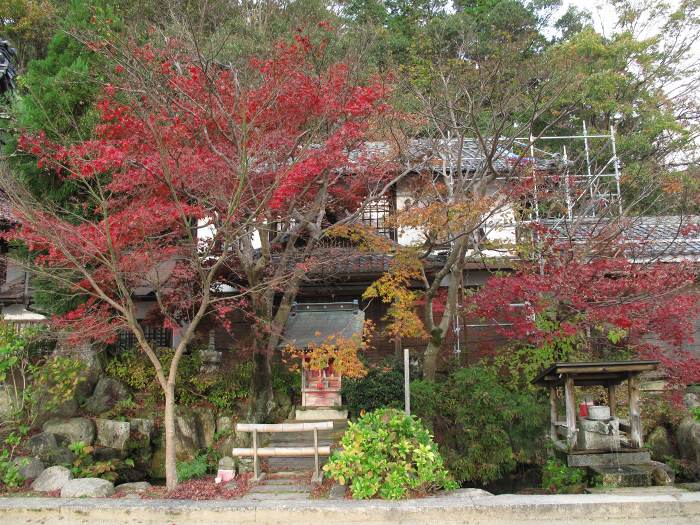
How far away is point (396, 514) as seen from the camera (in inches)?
294

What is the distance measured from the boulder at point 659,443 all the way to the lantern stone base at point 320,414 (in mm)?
7409

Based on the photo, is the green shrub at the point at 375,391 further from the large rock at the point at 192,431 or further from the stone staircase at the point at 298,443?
the large rock at the point at 192,431

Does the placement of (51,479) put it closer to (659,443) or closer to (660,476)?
(660,476)

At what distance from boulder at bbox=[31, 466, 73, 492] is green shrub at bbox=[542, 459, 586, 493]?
8925 millimetres

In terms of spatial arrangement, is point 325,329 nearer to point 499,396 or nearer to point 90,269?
point 499,396

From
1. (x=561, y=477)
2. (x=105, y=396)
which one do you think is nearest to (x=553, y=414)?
(x=561, y=477)

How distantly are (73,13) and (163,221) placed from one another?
715 centimetres

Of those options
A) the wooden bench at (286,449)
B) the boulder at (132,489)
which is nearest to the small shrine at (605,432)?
the wooden bench at (286,449)

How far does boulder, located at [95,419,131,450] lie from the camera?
12.5 metres

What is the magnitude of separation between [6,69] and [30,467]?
45.3 ft

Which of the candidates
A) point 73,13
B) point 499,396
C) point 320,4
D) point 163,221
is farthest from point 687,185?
point 73,13

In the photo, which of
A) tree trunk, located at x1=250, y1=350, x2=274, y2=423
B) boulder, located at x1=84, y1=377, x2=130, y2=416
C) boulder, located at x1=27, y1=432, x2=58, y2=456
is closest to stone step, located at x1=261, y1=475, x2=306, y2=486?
tree trunk, located at x1=250, y1=350, x2=274, y2=423

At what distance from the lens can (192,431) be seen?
45.2 feet

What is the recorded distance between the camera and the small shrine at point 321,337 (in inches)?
544
